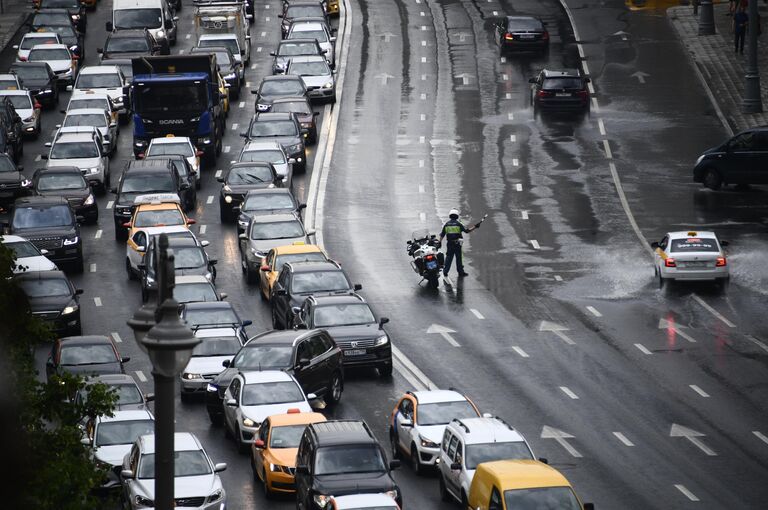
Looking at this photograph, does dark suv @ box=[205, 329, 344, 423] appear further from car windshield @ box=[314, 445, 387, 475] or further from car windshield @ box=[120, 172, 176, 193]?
car windshield @ box=[120, 172, 176, 193]

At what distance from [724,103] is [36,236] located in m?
29.3

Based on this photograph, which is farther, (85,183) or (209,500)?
(85,183)

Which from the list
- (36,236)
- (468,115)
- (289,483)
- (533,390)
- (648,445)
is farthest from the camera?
(468,115)

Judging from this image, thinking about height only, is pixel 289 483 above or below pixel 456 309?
above

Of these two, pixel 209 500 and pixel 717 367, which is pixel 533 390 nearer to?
Answer: pixel 717 367

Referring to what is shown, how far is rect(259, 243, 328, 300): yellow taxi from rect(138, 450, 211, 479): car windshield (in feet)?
44.2

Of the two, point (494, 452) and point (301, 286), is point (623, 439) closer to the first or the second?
point (494, 452)

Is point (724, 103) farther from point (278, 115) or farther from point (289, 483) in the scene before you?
point (289, 483)

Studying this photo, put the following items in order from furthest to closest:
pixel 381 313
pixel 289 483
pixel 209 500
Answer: pixel 381 313 < pixel 289 483 < pixel 209 500

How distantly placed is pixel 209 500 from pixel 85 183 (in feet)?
78.9

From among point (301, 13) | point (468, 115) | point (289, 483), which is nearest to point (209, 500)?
point (289, 483)

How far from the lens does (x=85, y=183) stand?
4541 centimetres

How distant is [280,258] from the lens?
37.5m

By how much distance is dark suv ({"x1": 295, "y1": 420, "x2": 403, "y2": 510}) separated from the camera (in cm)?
2239
